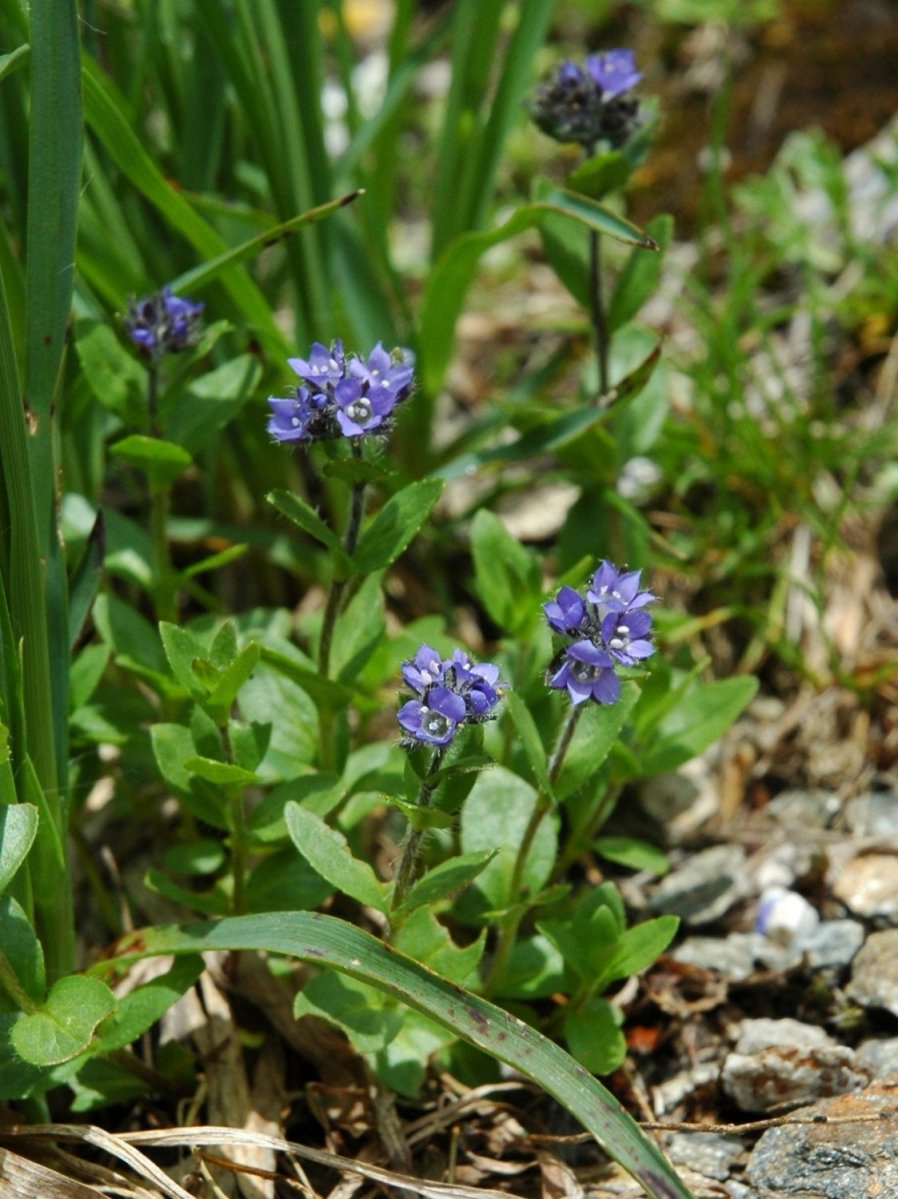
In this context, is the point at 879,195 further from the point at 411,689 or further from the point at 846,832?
the point at 411,689

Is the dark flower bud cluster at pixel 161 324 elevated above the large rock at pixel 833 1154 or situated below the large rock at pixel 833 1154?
above

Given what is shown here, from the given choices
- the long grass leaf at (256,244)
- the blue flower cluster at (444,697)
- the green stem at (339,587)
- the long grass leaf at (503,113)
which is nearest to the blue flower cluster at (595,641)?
the blue flower cluster at (444,697)

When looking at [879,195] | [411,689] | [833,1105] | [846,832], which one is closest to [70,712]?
[411,689]

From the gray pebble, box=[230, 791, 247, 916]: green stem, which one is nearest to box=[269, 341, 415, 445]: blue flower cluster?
box=[230, 791, 247, 916]: green stem

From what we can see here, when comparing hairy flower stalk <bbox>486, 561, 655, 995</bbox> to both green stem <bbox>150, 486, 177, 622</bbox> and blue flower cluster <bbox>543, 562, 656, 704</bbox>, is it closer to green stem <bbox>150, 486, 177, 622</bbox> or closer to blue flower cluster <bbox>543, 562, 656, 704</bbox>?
blue flower cluster <bbox>543, 562, 656, 704</bbox>

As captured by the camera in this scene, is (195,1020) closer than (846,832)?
Yes

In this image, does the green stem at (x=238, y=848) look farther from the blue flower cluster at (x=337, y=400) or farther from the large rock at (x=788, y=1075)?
the large rock at (x=788, y=1075)
